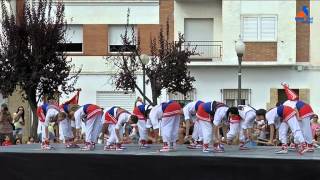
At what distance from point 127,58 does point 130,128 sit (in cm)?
899

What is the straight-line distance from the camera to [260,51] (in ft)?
86.6

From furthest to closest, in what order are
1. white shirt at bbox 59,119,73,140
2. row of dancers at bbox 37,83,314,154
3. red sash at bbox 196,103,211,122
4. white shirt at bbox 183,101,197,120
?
white shirt at bbox 59,119,73,140, white shirt at bbox 183,101,197,120, red sash at bbox 196,103,211,122, row of dancers at bbox 37,83,314,154

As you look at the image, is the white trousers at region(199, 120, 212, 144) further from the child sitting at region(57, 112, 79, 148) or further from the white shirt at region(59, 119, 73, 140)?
the white shirt at region(59, 119, 73, 140)

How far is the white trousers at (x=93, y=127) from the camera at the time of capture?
13.8 metres

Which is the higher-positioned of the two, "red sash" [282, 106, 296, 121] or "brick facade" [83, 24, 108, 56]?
"brick facade" [83, 24, 108, 56]

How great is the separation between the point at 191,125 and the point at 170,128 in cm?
166

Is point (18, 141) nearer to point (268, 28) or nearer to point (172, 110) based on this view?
point (172, 110)

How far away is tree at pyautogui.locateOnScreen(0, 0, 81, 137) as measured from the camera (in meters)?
20.0

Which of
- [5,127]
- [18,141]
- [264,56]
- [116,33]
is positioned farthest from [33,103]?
[264,56]

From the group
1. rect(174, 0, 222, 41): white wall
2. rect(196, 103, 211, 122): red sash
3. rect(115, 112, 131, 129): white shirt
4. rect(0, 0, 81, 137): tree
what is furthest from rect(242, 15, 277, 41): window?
rect(196, 103, 211, 122): red sash

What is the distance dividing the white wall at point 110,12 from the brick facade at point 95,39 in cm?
26

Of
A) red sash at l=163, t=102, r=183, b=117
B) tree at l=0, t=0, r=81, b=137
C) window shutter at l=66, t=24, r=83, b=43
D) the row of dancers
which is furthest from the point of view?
window shutter at l=66, t=24, r=83, b=43

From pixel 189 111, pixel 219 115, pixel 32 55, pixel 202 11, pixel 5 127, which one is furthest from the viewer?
pixel 202 11

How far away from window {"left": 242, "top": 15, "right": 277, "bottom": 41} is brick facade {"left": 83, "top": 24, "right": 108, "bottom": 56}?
6008mm
